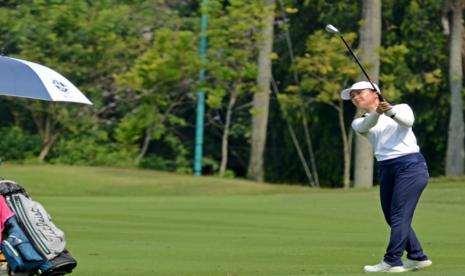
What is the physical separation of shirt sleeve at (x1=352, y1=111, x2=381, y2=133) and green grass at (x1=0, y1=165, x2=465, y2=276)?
1.22m

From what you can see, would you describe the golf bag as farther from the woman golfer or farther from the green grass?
the woman golfer

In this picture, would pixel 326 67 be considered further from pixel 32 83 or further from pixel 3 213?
pixel 3 213

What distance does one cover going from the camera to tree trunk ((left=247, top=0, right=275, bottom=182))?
34.2m

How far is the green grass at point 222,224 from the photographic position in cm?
1259

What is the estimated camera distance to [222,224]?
17969 millimetres

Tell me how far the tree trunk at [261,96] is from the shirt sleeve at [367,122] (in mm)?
22798

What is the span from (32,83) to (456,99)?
23.5 meters

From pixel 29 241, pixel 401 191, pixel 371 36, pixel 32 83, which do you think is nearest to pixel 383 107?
pixel 401 191

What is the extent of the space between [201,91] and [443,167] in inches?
291

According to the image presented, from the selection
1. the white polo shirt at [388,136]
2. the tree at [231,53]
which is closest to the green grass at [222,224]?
the white polo shirt at [388,136]

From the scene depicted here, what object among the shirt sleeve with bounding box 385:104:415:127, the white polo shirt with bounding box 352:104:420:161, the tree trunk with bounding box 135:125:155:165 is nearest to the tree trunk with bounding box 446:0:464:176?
the tree trunk with bounding box 135:125:155:165

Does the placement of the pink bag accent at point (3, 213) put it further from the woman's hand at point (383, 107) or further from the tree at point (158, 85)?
the tree at point (158, 85)

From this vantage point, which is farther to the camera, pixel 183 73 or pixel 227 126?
pixel 227 126

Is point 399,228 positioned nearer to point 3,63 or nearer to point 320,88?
point 3,63
